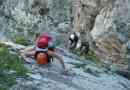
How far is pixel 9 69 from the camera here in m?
6.68

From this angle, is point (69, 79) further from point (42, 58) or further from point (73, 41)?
point (73, 41)

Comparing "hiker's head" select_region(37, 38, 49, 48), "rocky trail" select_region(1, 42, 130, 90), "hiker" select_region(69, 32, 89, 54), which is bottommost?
"hiker" select_region(69, 32, 89, 54)

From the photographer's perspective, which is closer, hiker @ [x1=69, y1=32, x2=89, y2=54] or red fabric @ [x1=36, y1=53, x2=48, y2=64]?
red fabric @ [x1=36, y1=53, x2=48, y2=64]

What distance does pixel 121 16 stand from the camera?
15.5 meters

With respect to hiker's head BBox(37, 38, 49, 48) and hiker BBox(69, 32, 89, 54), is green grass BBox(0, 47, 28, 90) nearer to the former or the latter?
→ hiker's head BBox(37, 38, 49, 48)

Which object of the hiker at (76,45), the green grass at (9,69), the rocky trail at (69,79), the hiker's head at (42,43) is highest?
the hiker's head at (42,43)

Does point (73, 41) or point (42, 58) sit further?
A: point (73, 41)

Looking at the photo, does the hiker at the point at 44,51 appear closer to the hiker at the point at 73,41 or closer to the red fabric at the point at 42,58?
the red fabric at the point at 42,58

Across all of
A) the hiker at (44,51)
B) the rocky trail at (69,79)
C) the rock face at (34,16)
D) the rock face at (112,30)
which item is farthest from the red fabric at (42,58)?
the rock face at (34,16)

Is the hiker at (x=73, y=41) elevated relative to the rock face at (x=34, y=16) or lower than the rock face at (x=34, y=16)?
lower

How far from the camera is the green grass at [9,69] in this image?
19.8 ft

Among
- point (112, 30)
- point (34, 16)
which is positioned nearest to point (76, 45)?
point (112, 30)

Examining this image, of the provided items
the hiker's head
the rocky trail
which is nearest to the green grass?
the rocky trail

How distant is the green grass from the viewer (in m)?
6.02
